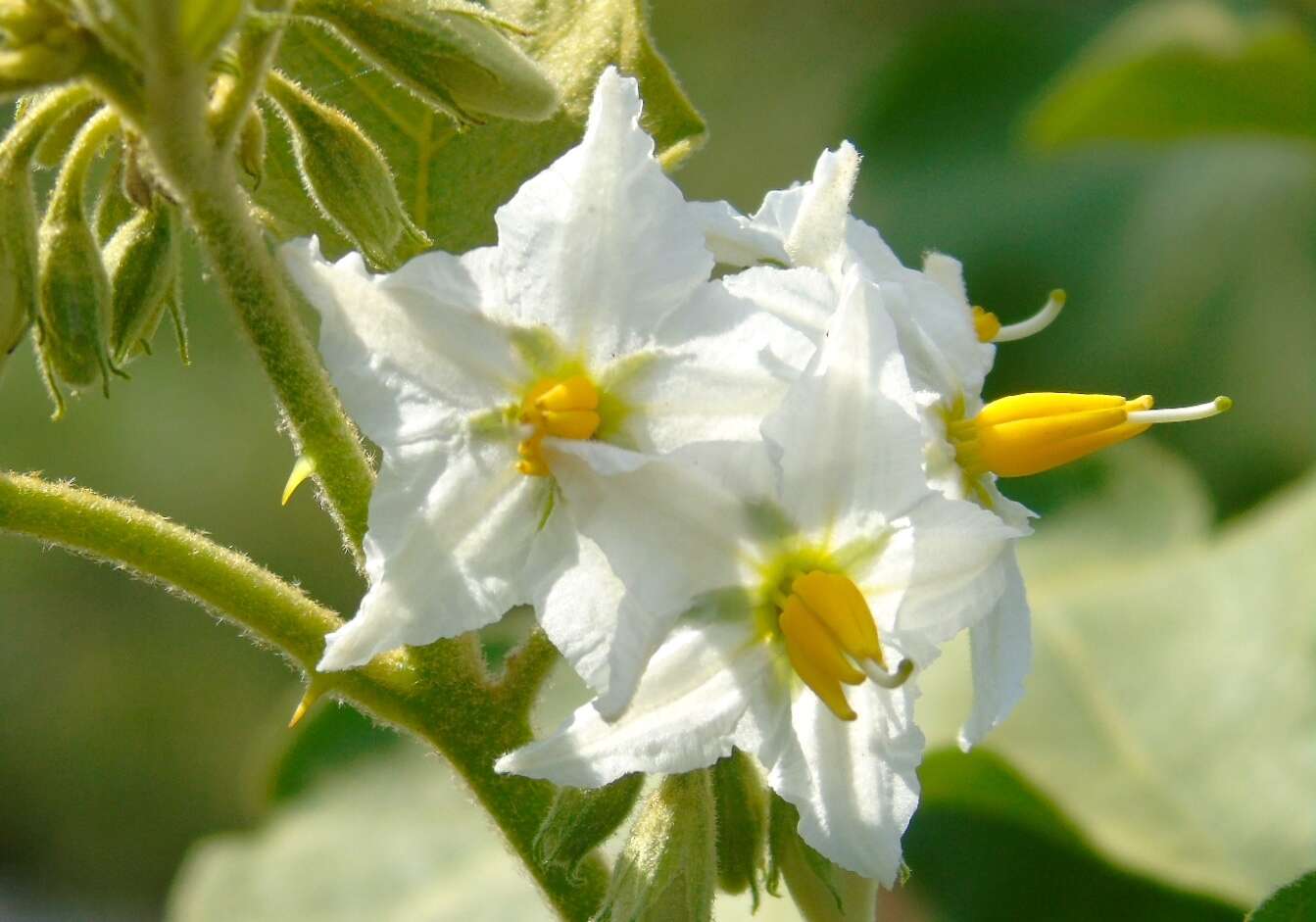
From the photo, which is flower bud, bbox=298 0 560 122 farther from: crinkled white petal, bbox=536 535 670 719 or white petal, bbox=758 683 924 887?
white petal, bbox=758 683 924 887

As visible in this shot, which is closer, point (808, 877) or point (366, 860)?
point (808, 877)

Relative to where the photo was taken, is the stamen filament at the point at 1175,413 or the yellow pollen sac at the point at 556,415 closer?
the yellow pollen sac at the point at 556,415

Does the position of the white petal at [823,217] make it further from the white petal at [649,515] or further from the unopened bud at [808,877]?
the unopened bud at [808,877]

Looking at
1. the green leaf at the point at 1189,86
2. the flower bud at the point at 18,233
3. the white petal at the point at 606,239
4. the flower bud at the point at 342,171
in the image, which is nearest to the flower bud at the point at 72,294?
the flower bud at the point at 18,233

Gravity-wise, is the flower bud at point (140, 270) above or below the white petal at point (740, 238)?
above

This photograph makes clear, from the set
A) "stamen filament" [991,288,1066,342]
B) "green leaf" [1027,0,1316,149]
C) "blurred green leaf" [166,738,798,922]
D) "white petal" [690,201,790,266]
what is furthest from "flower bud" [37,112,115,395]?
"green leaf" [1027,0,1316,149]

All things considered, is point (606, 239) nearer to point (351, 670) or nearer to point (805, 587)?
point (805, 587)

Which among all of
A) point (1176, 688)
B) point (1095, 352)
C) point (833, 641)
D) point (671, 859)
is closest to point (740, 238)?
point (833, 641)
